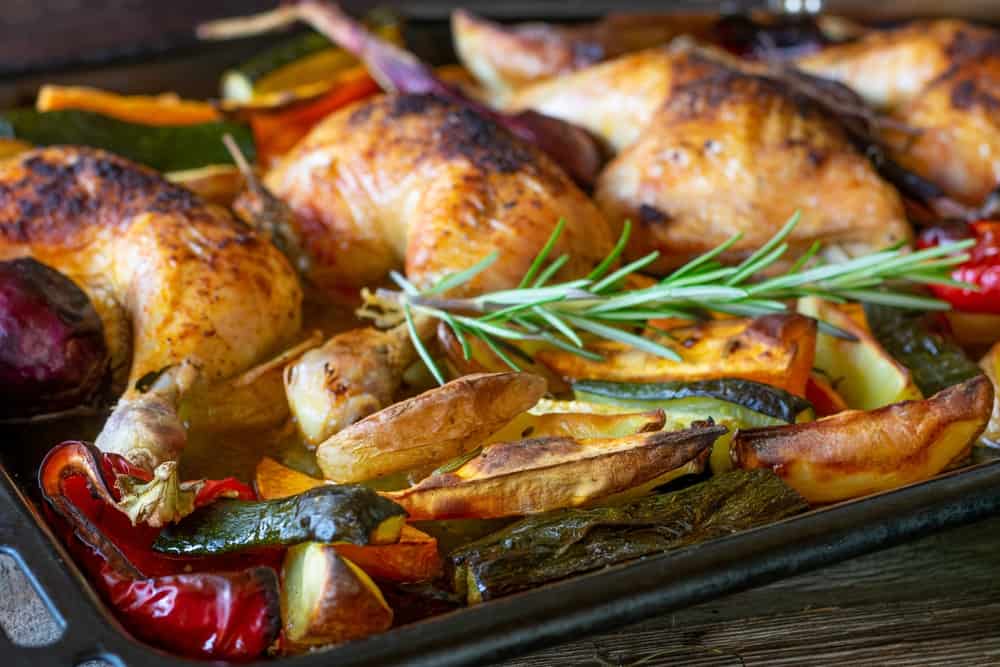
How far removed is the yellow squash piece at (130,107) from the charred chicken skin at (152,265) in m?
0.88

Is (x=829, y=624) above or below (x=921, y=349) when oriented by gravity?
below

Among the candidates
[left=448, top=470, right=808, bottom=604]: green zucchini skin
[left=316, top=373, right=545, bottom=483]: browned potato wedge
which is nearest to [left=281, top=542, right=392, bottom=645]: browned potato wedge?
[left=448, top=470, right=808, bottom=604]: green zucchini skin

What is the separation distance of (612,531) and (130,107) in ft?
7.28

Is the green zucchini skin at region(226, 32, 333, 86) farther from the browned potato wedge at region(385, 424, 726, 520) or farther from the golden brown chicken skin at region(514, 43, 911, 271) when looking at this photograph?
the browned potato wedge at region(385, 424, 726, 520)

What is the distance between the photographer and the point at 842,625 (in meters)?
1.75

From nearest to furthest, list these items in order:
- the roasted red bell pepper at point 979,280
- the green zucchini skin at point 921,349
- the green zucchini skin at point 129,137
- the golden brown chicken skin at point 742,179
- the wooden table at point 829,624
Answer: the wooden table at point 829,624 → the green zucchini skin at point 921,349 → the roasted red bell pepper at point 979,280 → the golden brown chicken skin at point 742,179 → the green zucchini skin at point 129,137

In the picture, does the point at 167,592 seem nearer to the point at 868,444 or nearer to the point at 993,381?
the point at 868,444

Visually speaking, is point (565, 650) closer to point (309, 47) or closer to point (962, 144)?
point (962, 144)

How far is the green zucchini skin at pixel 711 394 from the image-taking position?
71.2 inches

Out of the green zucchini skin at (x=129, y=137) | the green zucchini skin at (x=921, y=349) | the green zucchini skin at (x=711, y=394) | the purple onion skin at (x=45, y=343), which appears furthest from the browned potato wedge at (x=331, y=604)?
the green zucchini skin at (x=129, y=137)

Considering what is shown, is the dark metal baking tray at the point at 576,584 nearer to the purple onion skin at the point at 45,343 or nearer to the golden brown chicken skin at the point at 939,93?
the purple onion skin at the point at 45,343

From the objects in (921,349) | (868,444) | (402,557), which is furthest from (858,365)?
(402,557)

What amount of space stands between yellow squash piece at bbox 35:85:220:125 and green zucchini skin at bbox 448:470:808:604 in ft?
6.63

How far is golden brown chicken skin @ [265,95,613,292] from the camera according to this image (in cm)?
220
